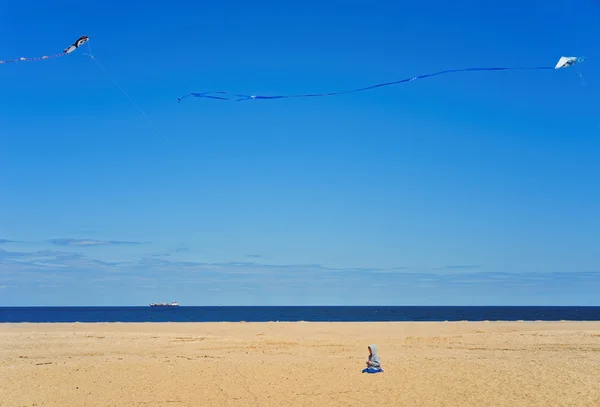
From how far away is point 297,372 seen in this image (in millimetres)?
17969

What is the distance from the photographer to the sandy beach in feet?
47.2

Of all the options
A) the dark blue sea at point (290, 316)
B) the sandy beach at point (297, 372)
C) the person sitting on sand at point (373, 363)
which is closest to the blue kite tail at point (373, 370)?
the person sitting on sand at point (373, 363)

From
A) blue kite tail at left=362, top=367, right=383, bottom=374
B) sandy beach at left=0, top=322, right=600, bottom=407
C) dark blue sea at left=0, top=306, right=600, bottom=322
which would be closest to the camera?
sandy beach at left=0, top=322, right=600, bottom=407

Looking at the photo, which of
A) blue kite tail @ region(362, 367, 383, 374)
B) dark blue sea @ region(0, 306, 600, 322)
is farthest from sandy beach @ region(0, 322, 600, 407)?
dark blue sea @ region(0, 306, 600, 322)

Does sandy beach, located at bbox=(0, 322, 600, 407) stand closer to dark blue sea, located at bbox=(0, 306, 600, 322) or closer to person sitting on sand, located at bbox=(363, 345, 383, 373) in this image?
person sitting on sand, located at bbox=(363, 345, 383, 373)

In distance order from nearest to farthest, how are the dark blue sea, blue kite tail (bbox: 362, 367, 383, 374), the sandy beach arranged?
the sandy beach < blue kite tail (bbox: 362, 367, 383, 374) < the dark blue sea

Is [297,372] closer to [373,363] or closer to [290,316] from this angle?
[373,363]

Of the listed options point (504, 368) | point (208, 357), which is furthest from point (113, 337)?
point (504, 368)

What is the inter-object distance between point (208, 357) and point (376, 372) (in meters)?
7.27

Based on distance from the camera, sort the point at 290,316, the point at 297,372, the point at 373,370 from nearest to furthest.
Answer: the point at 373,370
the point at 297,372
the point at 290,316

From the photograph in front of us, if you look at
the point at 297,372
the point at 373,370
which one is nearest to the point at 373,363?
the point at 373,370

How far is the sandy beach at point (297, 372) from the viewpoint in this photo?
1438 cm

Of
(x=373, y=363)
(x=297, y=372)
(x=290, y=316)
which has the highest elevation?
(x=290, y=316)

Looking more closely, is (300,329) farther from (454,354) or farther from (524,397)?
(524,397)
